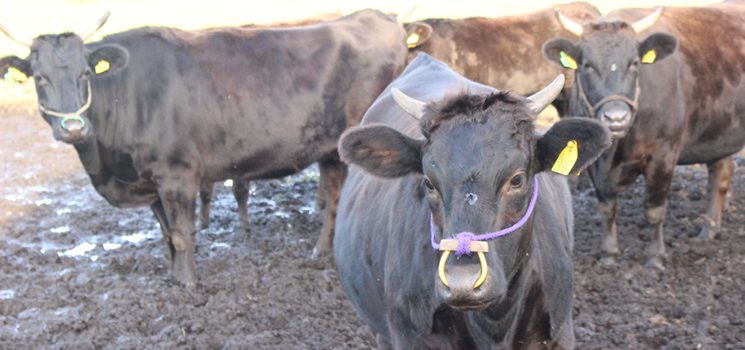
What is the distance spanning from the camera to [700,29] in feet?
19.9

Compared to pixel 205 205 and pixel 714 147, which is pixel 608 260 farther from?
pixel 205 205

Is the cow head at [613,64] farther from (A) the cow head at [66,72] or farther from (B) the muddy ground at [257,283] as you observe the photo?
(A) the cow head at [66,72]

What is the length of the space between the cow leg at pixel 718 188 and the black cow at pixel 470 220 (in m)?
3.20

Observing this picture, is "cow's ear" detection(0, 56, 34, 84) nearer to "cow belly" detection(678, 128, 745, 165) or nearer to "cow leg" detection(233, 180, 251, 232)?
"cow leg" detection(233, 180, 251, 232)

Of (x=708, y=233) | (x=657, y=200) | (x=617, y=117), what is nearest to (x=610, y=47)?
(x=617, y=117)

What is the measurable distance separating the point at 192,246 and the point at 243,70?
1643mm

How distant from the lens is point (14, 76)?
5.53 metres

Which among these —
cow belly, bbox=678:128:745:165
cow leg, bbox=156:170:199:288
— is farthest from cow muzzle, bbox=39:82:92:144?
cow belly, bbox=678:128:745:165

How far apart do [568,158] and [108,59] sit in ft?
13.5

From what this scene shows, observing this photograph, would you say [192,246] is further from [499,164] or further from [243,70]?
[499,164]

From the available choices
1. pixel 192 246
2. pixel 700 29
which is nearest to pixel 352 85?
pixel 192 246

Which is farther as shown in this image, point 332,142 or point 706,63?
point 332,142

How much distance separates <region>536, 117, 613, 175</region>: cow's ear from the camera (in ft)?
8.41

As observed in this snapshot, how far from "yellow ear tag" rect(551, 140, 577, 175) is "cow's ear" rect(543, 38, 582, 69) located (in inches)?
122
